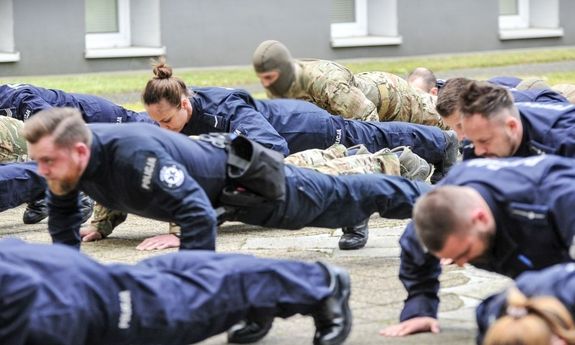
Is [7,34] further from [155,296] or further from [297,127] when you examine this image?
[155,296]

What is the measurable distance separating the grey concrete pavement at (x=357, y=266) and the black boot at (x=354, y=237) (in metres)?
0.05

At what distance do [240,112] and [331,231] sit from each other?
0.99 metres

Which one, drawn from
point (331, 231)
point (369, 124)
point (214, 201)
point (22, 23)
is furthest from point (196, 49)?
point (214, 201)

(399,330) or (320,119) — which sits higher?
(320,119)

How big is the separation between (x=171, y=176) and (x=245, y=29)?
11.6 metres

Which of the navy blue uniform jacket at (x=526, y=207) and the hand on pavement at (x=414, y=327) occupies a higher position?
the navy blue uniform jacket at (x=526, y=207)

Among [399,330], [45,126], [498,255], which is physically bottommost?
[399,330]

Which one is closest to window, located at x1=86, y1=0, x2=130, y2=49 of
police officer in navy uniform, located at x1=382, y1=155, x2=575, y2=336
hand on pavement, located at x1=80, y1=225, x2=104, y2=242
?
hand on pavement, located at x1=80, y1=225, x2=104, y2=242

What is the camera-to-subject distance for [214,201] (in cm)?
621

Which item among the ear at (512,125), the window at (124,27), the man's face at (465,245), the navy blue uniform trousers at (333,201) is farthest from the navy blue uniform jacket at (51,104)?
the window at (124,27)

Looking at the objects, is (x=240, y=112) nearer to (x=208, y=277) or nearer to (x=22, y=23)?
(x=208, y=277)

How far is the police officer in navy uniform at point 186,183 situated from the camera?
5551 millimetres

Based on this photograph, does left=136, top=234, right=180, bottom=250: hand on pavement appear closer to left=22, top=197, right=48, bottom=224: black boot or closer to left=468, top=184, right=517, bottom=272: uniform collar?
left=22, top=197, right=48, bottom=224: black boot

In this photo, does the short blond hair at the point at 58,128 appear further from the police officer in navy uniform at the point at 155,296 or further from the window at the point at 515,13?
the window at the point at 515,13
